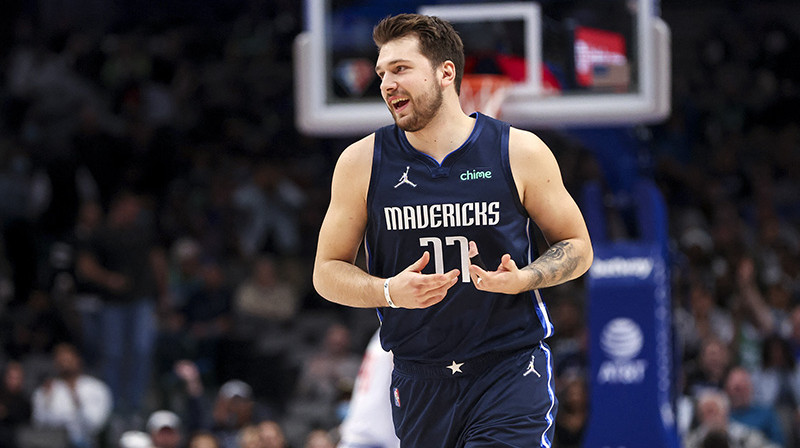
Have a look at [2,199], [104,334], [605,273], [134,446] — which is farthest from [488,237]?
[2,199]

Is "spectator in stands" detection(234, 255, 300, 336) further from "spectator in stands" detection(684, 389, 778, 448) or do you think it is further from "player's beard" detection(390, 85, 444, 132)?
"player's beard" detection(390, 85, 444, 132)

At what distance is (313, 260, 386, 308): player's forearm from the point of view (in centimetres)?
413

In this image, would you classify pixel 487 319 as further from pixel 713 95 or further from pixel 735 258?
pixel 713 95

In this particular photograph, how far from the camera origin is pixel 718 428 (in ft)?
32.0

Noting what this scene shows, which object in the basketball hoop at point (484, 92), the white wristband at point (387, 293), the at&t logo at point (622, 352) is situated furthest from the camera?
the at&t logo at point (622, 352)

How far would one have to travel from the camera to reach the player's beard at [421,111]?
4230mm

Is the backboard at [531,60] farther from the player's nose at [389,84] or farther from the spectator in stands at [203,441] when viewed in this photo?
the player's nose at [389,84]

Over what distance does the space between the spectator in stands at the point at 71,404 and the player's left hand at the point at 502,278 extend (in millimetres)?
8373

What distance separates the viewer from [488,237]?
424 centimetres

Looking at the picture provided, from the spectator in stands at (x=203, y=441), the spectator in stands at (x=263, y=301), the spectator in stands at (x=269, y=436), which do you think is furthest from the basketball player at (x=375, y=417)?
the spectator in stands at (x=263, y=301)

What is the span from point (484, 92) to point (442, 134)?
4.11 meters

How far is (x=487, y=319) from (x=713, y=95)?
527 inches

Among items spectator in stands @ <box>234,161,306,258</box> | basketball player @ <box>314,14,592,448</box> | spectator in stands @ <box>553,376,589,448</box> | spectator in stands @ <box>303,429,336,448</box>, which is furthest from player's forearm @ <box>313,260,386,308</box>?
spectator in stands @ <box>234,161,306,258</box>

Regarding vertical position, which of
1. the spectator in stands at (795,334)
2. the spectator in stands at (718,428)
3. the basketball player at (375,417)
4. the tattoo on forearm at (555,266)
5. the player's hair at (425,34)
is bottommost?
the spectator in stands at (718,428)
